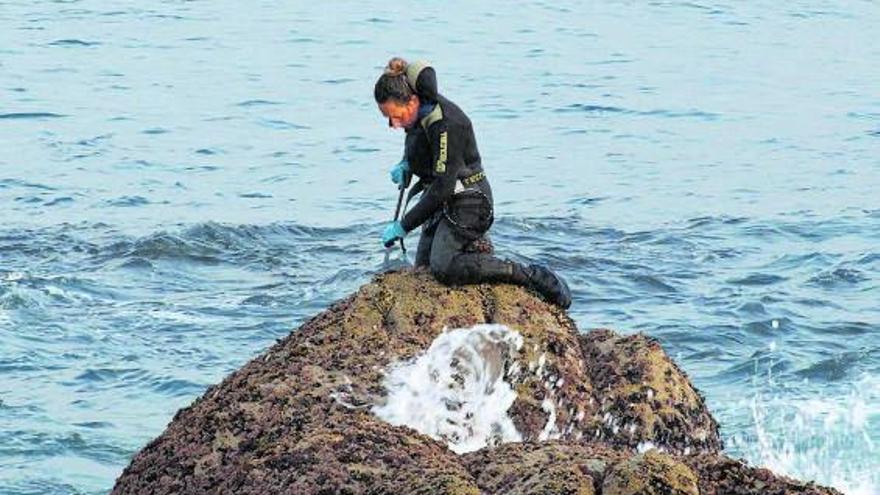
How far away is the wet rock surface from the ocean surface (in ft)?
11.6

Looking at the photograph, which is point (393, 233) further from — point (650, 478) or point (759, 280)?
point (759, 280)

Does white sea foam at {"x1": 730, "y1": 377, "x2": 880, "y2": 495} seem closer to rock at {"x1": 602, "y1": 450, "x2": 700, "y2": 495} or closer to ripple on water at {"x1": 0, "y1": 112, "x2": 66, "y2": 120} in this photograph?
rock at {"x1": 602, "y1": 450, "x2": 700, "y2": 495}

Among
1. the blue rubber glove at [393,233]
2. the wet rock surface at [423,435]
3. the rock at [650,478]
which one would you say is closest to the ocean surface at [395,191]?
the wet rock surface at [423,435]

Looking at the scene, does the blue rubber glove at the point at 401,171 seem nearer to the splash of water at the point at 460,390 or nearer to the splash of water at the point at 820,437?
the splash of water at the point at 460,390

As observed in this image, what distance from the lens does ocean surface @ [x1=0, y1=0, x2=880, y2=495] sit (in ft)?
54.3

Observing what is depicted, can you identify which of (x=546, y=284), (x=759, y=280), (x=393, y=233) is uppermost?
(x=393, y=233)

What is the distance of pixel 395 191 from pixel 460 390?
14.9m

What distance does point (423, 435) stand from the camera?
859 cm

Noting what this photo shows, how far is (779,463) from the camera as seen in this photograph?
14242 mm

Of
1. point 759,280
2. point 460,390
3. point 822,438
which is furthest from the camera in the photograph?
point 759,280

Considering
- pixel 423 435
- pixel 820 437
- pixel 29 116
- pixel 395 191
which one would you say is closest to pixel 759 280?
pixel 820 437

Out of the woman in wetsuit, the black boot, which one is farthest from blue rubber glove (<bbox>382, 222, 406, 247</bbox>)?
the black boot

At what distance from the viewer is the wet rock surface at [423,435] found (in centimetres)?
737

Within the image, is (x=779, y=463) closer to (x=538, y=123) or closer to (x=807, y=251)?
(x=807, y=251)
